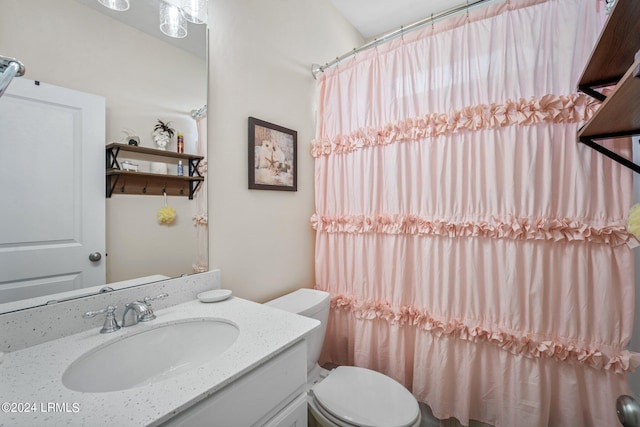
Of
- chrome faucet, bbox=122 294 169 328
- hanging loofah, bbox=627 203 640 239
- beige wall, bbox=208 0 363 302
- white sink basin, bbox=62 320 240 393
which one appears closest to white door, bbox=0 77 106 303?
chrome faucet, bbox=122 294 169 328

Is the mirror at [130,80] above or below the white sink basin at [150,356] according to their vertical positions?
above

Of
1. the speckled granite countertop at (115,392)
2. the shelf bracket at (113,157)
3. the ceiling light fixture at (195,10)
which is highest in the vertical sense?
the ceiling light fixture at (195,10)

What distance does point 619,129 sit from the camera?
34.5 inches

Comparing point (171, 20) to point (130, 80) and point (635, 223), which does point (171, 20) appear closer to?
point (130, 80)

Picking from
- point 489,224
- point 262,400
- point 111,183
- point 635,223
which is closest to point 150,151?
point 111,183

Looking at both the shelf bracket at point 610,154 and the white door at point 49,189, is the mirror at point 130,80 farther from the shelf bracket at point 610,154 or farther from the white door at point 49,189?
the shelf bracket at point 610,154

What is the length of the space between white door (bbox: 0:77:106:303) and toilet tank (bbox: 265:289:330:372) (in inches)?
30.6

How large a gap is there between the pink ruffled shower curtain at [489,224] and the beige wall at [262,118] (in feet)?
0.97

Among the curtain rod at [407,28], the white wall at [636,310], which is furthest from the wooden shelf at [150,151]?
the white wall at [636,310]

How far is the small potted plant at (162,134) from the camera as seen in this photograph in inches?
40.3

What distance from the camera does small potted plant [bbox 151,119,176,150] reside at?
102 centimetres

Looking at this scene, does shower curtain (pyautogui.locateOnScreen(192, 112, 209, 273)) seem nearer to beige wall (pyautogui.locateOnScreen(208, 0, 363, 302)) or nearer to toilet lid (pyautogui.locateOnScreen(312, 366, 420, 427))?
beige wall (pyautogui.locateOnScreen(208, 0, 363, 302))

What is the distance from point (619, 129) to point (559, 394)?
3.50 ft

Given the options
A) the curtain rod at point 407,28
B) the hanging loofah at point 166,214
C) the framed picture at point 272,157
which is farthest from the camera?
the framed picture at point 272,157
